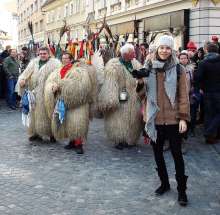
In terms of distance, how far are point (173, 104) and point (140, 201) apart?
3.61 ft

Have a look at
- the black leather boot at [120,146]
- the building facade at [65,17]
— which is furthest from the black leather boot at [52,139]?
the building facade at [65,17]

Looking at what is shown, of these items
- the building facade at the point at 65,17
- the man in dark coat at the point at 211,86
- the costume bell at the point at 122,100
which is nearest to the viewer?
the costume bell at the point at 122,100

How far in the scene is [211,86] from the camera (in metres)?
8.27

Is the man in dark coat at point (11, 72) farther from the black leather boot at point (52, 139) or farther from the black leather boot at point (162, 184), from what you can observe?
the black leather boot at point (162, 184)

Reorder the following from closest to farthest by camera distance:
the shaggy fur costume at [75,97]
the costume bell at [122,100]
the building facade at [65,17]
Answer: the shaggy fur costume at [75,97] < the costume bell at [122,100] < the building facade at [65,17]

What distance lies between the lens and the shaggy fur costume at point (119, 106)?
293 inches

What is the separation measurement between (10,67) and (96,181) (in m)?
8.58

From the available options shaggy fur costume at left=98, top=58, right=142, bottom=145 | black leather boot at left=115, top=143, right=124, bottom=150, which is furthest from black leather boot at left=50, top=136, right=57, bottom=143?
black leather boot at left=115, top=143, right=124, bottom=150

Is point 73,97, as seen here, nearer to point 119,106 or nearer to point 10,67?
point 119,106

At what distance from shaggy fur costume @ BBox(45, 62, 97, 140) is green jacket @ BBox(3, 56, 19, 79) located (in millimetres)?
6324

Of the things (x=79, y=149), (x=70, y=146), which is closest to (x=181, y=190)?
(x=79, y=149)

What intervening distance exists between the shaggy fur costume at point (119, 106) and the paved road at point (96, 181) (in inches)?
11.1

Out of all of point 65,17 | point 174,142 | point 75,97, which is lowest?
point 174,142

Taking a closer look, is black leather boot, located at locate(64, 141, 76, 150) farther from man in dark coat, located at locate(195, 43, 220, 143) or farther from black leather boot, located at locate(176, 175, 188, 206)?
black leather boot, located at locate(176, 175, 188, 206)
